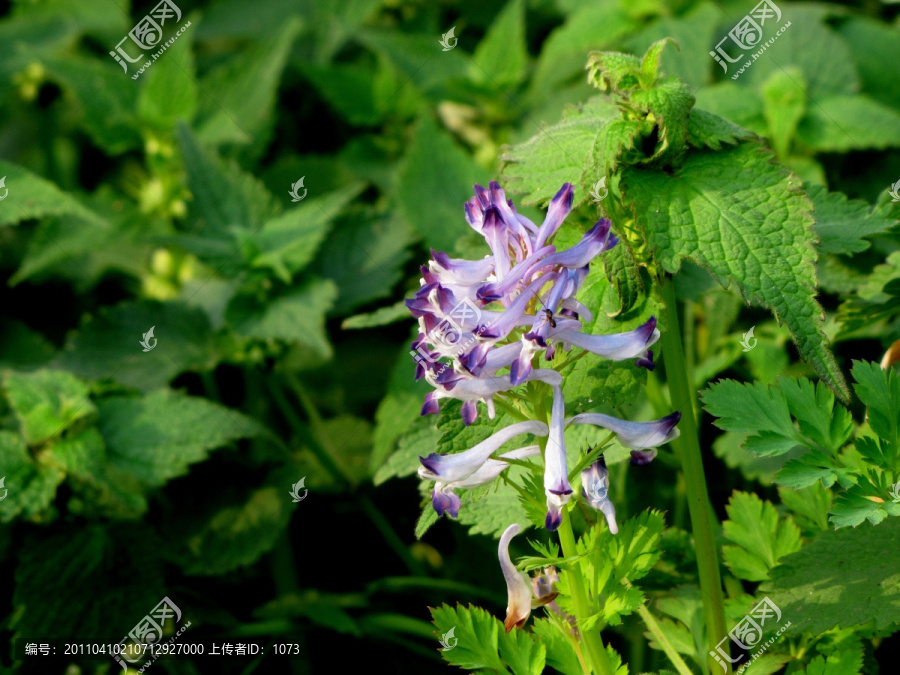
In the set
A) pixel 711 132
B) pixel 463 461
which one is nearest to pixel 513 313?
pixel 463 461

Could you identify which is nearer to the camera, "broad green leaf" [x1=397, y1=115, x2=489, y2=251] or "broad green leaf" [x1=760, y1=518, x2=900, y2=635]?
"broad green leaf" [x1=760, y1=518, x2=900, y2=635]

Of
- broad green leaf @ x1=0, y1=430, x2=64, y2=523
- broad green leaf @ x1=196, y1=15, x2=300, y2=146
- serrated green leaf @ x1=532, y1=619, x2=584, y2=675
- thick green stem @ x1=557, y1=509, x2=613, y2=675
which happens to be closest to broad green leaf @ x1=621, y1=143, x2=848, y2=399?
thick green stem @ x1=557, y1=509, x2=613, y2=675

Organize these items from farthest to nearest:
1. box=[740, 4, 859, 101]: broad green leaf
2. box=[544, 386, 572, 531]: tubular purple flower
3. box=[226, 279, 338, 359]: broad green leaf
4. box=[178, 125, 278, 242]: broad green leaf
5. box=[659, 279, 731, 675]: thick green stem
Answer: box=[740, 4, 859, 101]: broad green leaf → box=[178, 125, 278, 242]: broad green leaf → box=[226, 279, 338, 359]: broad green leaf → box=[659, 279, 731, 675]: thick green stem → box=[544, 386, 572, 531]: tubular purple flower

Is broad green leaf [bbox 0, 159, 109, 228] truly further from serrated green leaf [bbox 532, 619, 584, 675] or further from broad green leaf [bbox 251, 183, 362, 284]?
serrated green leaf [bbox 532, 619, 584, 675]

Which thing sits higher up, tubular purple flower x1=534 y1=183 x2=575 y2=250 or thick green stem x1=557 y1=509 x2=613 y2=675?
tubular purple flower x1=534 y1=183 x2=575 y2=250

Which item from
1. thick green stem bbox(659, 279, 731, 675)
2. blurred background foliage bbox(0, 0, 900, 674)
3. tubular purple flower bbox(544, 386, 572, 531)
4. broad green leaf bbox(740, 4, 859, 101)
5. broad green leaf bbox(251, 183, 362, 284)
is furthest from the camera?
broad green leaf bbox(740, 4, 859, 101)

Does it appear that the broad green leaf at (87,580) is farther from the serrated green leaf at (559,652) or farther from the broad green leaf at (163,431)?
the serrated green leaf at (559,652)

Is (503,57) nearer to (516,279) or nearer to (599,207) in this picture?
(599,207)

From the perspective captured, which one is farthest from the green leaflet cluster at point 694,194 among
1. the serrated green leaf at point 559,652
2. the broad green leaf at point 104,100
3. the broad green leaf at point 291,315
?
the broad green leaf at point 104,100

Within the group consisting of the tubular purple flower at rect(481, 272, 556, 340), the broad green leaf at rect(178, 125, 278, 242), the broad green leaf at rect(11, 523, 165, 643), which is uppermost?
the tubular purple flower at rect(481, 272, 556, 340)
